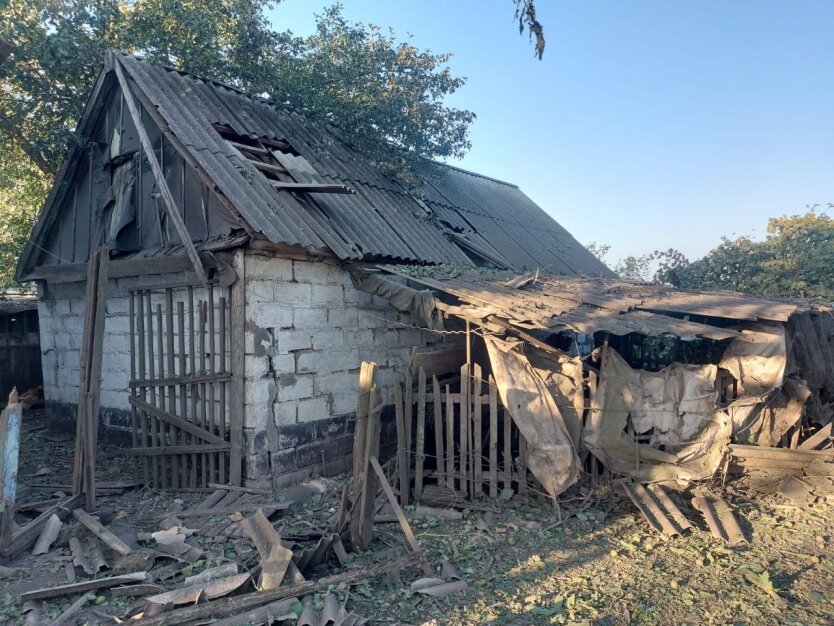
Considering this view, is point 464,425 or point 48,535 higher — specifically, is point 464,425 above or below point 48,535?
above

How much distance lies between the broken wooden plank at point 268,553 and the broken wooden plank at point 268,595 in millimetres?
132

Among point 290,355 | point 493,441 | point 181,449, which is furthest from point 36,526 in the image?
point 493,441

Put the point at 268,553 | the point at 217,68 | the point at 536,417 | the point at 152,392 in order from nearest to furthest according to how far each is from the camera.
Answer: the point at 268,553 → the point at 536,417 → the point at 152,392 → the point at 217,68

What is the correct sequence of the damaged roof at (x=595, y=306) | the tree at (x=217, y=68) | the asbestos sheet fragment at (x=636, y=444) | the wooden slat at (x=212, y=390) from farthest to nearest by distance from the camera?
the tree at (x=217, y=68) < the wooden slat at (x=212, y=390) < the asbestos sheet fragment at (x=636, y=444) < the damaged roof at (x=595, y=306)

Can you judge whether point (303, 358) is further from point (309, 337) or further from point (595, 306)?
point (595, 306)

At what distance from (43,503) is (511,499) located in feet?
16.7

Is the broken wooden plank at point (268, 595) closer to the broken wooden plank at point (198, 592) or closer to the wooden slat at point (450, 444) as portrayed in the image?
the broken wooden plank at point (198, 592)

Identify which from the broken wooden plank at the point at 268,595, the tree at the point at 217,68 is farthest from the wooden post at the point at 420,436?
the tree at the point at 217,68

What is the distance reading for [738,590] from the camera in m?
4.49

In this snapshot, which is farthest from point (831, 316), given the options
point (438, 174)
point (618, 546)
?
point (438, 174)

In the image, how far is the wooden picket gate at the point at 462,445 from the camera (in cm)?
653

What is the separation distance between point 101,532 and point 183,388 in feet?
7.44

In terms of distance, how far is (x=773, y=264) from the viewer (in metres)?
16.3

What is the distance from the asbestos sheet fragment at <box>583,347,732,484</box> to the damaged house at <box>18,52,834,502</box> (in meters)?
0.02
